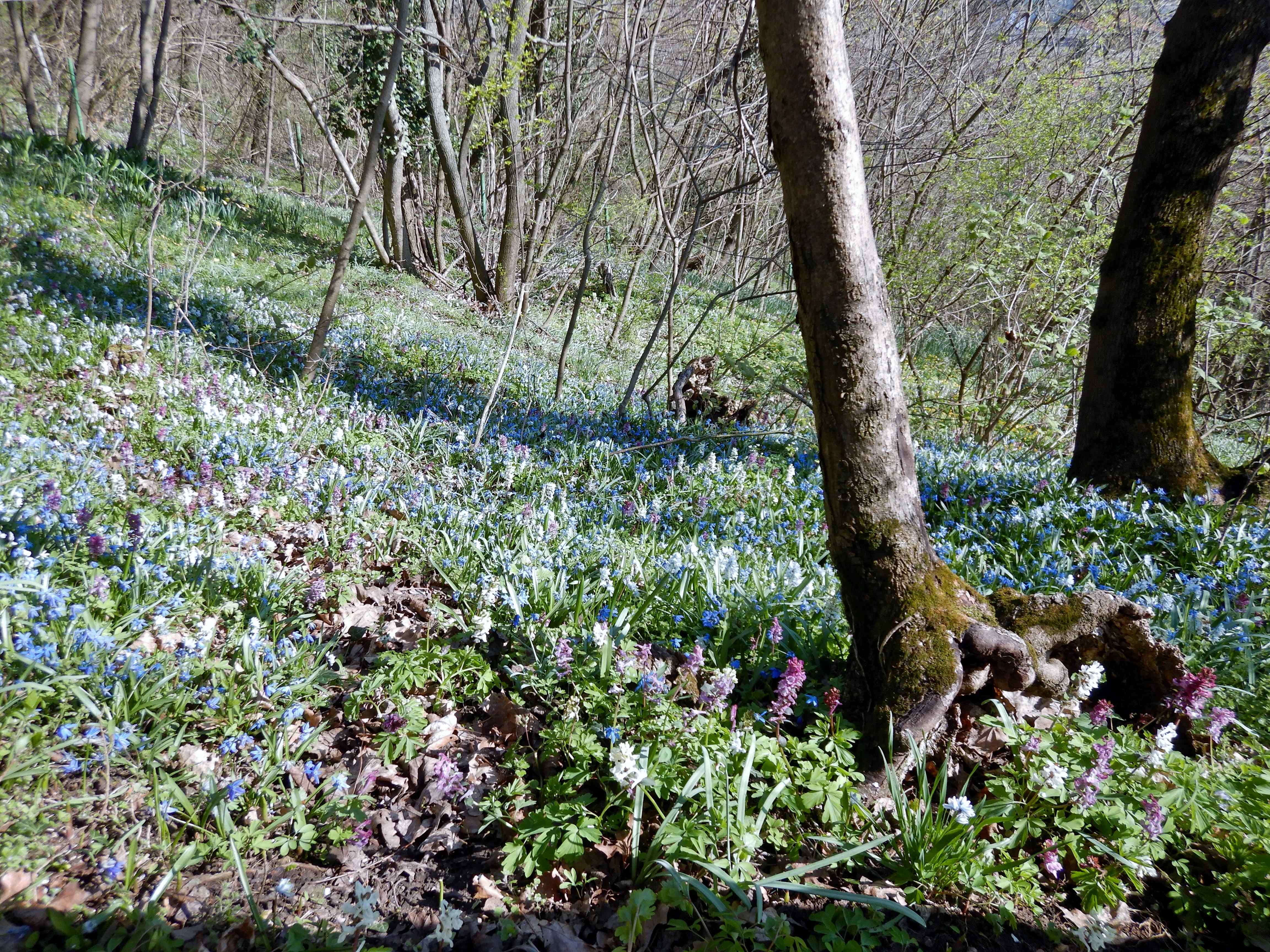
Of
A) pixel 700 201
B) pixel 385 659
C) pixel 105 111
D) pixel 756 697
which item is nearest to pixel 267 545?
pixel 385 659

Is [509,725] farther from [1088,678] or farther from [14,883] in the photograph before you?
[1088,678]

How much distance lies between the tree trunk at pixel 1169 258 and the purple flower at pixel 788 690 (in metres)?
3.70

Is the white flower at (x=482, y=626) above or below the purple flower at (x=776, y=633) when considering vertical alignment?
below

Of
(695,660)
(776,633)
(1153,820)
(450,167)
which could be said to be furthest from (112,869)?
(450,167)

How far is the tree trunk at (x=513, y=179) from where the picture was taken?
8.58 meters

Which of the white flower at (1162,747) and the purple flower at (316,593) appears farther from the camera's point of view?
the purple flower at (316,593)

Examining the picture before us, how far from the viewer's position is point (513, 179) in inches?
404

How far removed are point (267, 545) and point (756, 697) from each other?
2.19 meters

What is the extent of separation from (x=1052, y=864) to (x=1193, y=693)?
2.89 ft

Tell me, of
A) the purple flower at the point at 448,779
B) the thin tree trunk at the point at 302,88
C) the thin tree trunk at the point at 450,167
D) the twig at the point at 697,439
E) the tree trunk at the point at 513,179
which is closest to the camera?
the purple flower at the point at 448,779

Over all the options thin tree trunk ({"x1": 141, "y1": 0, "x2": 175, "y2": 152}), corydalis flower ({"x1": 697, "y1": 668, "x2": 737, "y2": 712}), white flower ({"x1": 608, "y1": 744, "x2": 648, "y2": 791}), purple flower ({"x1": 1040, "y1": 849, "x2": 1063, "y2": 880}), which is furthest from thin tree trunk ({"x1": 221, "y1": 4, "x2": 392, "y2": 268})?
purple flower ({"x1": 1040, "y1": 849, "x2": 1063, "y2": 880})

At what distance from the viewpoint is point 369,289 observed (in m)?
9.58

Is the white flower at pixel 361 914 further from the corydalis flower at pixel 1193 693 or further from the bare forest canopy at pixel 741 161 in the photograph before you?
the bare forest canopy at pixel 741 161

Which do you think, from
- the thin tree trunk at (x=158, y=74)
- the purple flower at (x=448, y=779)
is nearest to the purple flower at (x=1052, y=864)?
the purple flower at (x=448, y=779)
